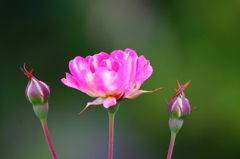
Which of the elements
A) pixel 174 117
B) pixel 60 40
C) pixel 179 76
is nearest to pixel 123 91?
pixel 174 117

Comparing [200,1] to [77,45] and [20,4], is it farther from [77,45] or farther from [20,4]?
[20,4]

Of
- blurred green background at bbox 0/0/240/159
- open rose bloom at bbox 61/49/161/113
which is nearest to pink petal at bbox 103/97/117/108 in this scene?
open rose bloom at bbox 61/49/161/113

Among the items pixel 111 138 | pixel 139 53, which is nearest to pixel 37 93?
pixel 111 138

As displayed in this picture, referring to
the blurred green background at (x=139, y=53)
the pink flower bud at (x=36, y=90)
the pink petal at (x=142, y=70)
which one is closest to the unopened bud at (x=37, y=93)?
the pink flower bud at (x=36, y=90)

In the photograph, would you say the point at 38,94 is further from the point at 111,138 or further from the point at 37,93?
the point at 111,138

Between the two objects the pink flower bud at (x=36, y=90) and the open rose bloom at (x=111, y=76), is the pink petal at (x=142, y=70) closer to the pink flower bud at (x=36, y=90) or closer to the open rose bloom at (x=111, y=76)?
the open rose bloom at (x=111, y=76)

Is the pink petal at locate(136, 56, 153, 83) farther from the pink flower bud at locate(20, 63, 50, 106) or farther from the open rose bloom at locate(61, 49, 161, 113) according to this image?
the pink flower bud at locate(20, 63, 50, 106)
